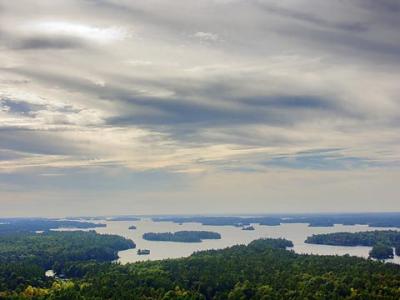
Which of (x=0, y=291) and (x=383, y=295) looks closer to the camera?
(x=383, y=295)

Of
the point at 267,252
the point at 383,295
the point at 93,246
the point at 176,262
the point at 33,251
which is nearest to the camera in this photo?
the point at 383,295

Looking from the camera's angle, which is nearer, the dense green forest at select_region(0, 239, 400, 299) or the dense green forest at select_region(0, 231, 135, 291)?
the dense green forest at select_region(0, 239, 400, 299)

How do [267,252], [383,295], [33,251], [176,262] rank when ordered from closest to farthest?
[383,295] < [176,262] < [267,252] < [33,251]

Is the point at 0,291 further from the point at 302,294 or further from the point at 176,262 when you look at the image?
the point at 302,294

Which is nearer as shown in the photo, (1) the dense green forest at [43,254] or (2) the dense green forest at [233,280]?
(2) the dense green forest at [233,280]

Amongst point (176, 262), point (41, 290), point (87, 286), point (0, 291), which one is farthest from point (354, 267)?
point (0, 291)
